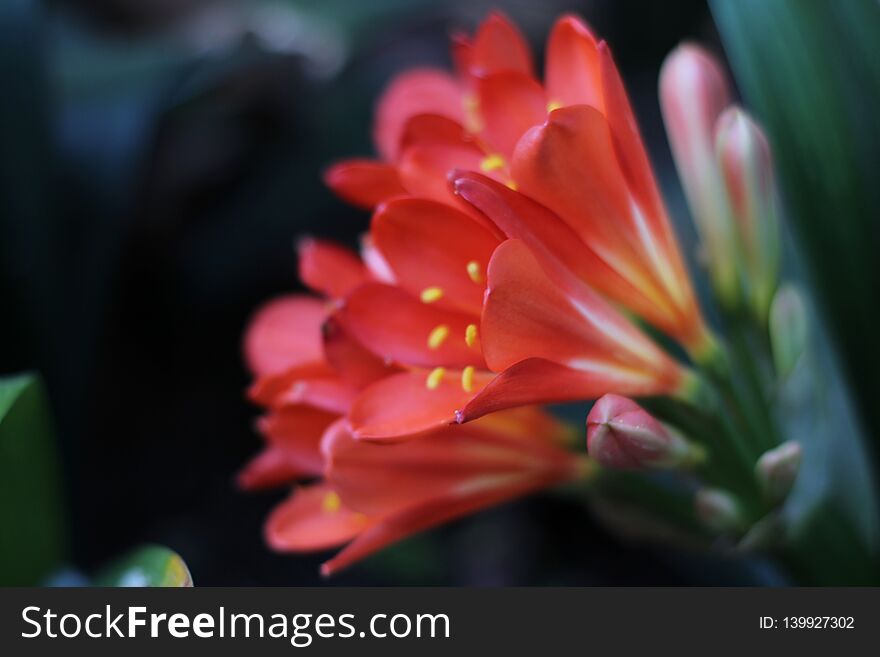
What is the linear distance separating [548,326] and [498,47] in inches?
6.9

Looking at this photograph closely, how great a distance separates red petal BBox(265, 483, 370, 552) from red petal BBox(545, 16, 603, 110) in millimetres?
242

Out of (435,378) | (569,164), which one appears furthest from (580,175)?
(435,378)

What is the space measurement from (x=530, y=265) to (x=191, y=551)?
22.4 inches

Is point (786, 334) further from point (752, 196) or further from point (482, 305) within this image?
point (482, 305)

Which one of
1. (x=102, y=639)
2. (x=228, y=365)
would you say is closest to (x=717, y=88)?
(x=102, y=639)

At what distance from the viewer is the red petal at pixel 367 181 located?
1.52 ft

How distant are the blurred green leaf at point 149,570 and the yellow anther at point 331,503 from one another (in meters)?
0.09

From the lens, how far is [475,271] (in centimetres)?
43

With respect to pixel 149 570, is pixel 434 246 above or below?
above

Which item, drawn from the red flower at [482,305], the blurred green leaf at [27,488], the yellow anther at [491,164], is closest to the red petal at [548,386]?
the red flower at [482,305]

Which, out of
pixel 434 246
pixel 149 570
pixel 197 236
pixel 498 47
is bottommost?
pixel 149 570

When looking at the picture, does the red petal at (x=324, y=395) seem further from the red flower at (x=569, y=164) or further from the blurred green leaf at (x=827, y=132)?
the blurred green leaf at (x=827, y=132)

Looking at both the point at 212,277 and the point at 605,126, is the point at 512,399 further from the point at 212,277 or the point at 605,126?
the point at 212,277

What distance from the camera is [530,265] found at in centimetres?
38
